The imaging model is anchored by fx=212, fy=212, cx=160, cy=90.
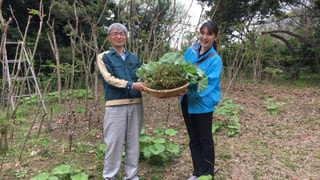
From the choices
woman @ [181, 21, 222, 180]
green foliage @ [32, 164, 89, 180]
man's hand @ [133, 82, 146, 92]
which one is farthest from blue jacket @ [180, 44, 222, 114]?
green foliage @ [32, 164, 89, 180]

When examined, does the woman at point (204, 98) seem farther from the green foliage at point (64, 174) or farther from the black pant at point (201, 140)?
the green foliage at point (64, 174)

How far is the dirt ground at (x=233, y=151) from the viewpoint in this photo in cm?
234

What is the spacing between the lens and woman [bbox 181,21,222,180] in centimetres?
186

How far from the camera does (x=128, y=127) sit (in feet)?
6.52

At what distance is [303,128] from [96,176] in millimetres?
3598

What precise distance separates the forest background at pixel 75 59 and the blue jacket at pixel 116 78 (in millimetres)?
699

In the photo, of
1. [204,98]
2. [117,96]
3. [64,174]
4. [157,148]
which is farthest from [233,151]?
[64,174]

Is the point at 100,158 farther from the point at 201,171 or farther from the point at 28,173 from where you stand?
the point at 201,171

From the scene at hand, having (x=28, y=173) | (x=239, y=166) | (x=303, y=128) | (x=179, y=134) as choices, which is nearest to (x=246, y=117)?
(x=303, y=128)

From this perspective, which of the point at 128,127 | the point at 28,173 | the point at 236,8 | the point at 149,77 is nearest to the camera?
the point at 149,77

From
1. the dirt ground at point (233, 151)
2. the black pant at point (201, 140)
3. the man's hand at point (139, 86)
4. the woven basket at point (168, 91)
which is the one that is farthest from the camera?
the dirt ground at point (233, 151)

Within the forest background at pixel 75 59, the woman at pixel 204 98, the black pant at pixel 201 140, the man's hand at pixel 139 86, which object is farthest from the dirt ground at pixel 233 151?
the man's hand at pixel 139 86

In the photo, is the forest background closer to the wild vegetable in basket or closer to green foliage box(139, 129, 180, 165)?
green foliage box(139, 129, 180, 165)

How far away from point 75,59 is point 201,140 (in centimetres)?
606
